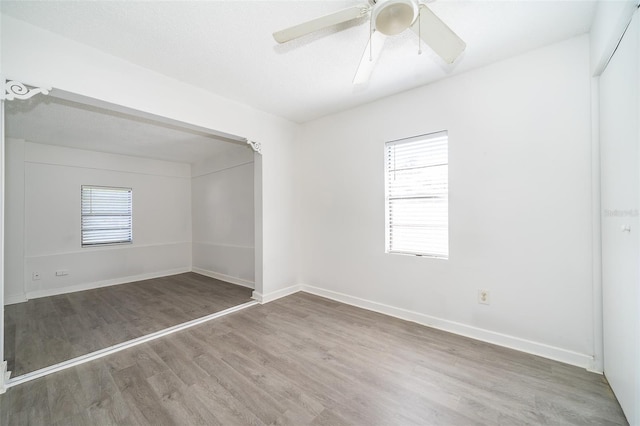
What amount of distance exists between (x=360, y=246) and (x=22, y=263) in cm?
513

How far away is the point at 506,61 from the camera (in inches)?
90.4

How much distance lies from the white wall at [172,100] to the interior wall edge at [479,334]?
2.66 ft

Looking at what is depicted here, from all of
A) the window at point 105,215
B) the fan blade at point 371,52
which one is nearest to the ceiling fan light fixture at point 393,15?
the fan blade at point 371,52

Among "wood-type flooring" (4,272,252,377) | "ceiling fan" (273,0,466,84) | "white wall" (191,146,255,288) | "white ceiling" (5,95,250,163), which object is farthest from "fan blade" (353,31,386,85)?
"wood-type flooring" (4,272,252,377)

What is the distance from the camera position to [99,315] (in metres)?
3.22

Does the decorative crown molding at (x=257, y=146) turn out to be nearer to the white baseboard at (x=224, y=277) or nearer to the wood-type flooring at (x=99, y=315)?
the wood-type flooring at (x=99, y=315)

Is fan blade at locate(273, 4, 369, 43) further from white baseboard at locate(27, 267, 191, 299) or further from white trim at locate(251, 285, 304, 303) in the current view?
white baseboard at locate(27, 267, 191, 299)

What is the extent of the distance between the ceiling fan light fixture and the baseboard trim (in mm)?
2626

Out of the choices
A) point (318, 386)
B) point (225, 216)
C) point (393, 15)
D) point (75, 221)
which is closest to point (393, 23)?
point (393, 15)

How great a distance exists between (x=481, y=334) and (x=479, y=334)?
0.06 ft

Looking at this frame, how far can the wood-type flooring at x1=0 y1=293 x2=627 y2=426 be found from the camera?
5.09ft

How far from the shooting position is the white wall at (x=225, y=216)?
15.3ft

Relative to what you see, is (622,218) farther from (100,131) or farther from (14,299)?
(14,299)

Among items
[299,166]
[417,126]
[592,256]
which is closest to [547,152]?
[592,256]
